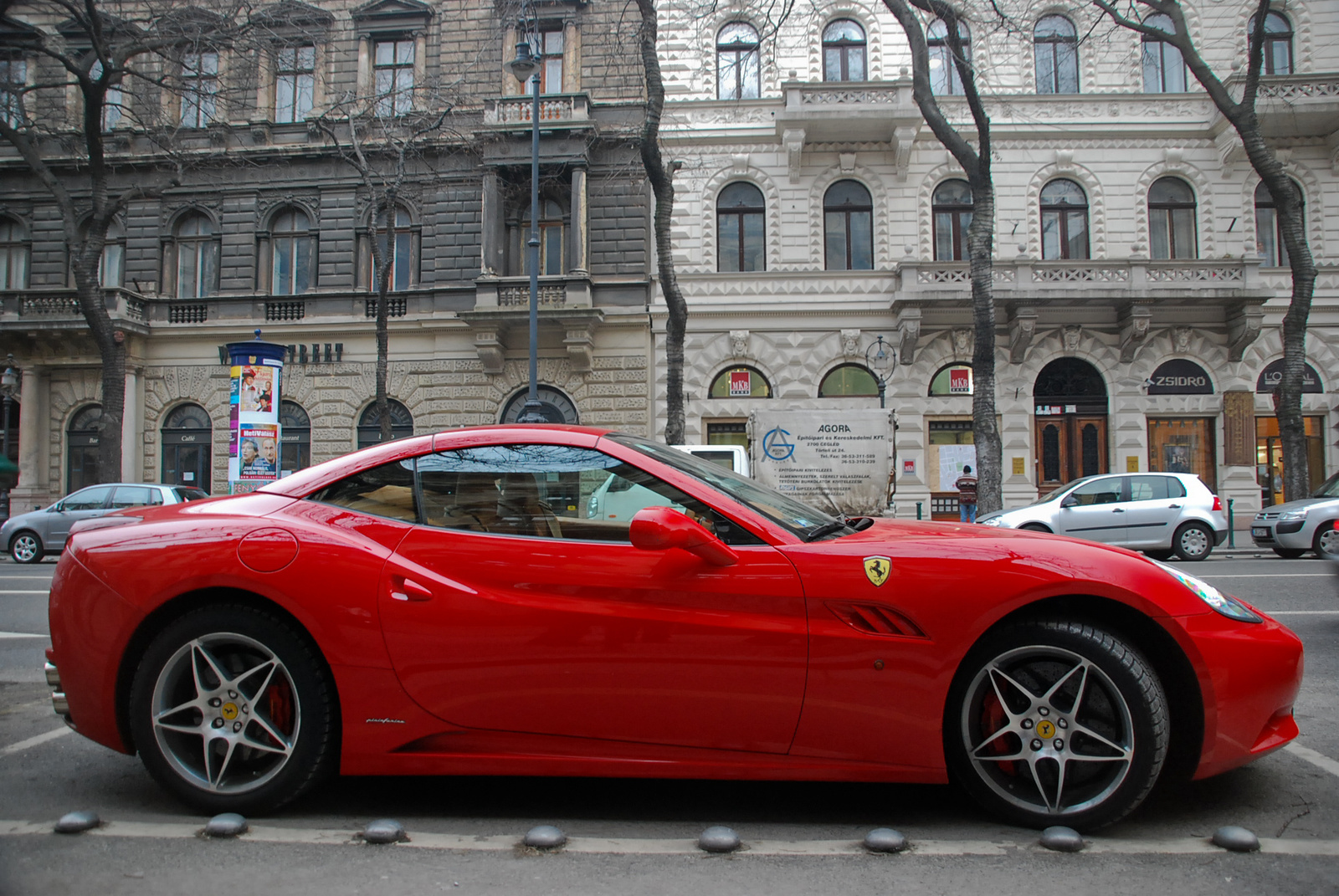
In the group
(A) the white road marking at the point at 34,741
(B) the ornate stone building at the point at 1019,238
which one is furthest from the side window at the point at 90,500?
(A) the white road marking at the point at 34,741

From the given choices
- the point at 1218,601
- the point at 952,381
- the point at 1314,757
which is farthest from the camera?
the point at 952,381

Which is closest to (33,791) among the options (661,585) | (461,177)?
(661,585)

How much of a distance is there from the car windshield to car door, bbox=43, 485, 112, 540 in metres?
16.0

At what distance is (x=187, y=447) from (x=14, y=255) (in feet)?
26.9

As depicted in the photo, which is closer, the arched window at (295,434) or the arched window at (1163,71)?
the arched window at (1163,71)

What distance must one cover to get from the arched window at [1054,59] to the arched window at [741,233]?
792 cm

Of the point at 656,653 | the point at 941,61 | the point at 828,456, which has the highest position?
the point at 941,61

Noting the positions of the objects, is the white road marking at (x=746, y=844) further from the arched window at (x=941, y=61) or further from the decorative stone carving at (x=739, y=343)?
the arched window at (x=941, y=61)

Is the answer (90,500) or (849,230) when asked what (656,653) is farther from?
(849,230)

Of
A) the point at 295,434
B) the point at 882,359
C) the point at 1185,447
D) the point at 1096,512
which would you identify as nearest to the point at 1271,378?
the point at 1185,447

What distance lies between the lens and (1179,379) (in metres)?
20.6

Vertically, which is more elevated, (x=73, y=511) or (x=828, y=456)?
(x=828, y=456)

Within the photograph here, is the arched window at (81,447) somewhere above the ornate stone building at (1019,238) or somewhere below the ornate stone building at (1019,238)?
below

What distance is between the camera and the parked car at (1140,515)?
44.8ft
